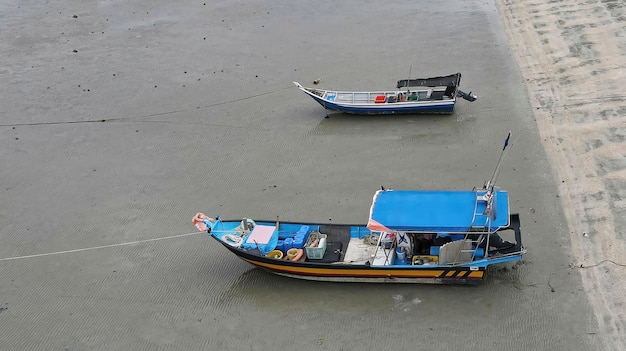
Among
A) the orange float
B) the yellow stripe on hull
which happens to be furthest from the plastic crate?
the orange float

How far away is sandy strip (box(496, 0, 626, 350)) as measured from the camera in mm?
→ 11055

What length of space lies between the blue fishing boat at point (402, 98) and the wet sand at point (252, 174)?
0.43 meters

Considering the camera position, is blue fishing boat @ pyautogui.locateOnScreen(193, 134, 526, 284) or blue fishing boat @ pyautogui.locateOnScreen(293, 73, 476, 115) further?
blue fishing boat @ pyautogui.locateOnScreen(293, 73, 476, 115)

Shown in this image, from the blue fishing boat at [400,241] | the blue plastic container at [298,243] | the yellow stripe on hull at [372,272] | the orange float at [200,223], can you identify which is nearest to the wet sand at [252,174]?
the yellow stripe on hull at [372,272]

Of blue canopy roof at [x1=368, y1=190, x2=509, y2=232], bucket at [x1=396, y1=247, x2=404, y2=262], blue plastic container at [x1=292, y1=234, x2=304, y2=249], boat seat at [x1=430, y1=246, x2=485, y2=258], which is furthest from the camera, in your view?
blue plastic container at [x1=292, y1=234, x2=304, y2=249]

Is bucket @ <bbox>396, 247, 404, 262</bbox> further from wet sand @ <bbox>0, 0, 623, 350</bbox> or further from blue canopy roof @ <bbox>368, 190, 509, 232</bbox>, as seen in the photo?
blue canopy roof @ <bbox>368, 190, 509, 232</bbox>

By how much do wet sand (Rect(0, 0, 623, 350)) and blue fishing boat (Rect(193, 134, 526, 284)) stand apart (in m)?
0.49

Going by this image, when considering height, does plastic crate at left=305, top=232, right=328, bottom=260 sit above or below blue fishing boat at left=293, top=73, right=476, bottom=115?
below

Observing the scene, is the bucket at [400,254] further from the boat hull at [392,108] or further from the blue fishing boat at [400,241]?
the boat hull at [392,108]

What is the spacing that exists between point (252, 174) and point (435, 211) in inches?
238

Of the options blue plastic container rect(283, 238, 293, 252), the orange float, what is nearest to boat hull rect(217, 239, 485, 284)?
blue plastic container rect(283, 238, 293, 252)

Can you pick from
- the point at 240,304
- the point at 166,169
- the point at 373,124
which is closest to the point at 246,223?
the point at 240,304

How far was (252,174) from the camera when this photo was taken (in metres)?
15.3

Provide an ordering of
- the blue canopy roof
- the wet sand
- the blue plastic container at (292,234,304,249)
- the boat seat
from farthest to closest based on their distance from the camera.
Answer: the blue plastic container at (292,234,304,249) → the boat seat → the wet sand → the blue canopy roof
